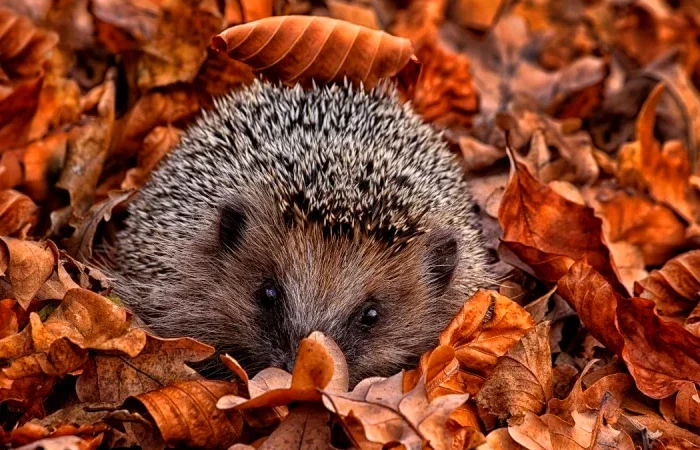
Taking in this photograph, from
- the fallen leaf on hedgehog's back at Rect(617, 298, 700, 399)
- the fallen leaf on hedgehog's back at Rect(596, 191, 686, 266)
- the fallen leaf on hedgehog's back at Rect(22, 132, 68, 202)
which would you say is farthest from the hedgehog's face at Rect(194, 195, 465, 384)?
the fallen leaf on hedgehog's back at Rect(596, 191, 686, 266)

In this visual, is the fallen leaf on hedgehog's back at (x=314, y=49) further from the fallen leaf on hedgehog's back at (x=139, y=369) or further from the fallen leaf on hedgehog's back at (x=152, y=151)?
the fallen leaf on hedgehog's back at (x=139, y=369)

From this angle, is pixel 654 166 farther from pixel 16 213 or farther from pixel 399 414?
pixel 16 213

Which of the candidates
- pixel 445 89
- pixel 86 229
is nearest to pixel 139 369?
pixel 86 229

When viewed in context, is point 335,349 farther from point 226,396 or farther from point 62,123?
point 62,123

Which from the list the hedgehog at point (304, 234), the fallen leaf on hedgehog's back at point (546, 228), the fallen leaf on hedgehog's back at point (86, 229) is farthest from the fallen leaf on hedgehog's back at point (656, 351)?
the fallen leaf on hedgehog's back at point (86, 229)

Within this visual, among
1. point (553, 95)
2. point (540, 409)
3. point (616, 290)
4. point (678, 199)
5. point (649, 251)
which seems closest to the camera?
point (540, 409)

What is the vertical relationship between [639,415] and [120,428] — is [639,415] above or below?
below

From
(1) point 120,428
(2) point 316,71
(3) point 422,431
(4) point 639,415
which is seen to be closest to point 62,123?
(2) point 316,71

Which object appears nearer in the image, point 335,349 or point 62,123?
point 335,349
